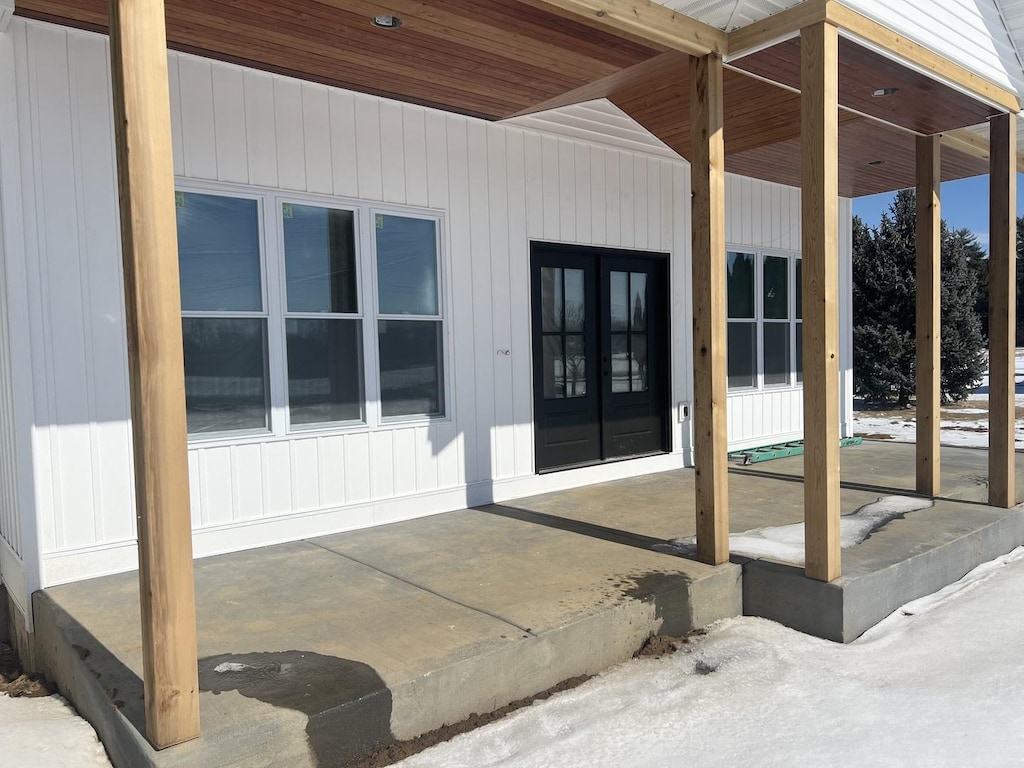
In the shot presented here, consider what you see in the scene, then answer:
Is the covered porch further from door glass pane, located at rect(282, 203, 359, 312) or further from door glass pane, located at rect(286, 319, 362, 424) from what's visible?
door glass pane, located at rect(282, 203, 359, 312)

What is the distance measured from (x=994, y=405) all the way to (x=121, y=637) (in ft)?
18.0

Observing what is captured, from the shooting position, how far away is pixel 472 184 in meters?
5.39

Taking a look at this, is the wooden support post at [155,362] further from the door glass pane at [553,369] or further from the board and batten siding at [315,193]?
the door glass pane at [553,369]

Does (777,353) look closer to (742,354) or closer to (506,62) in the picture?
(742,354)

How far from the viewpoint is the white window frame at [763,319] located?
773 centimetres

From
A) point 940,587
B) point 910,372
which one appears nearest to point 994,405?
point 940,587

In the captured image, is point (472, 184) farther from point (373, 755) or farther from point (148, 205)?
point (373, 755)

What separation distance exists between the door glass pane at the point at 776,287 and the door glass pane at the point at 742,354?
393 millimetres

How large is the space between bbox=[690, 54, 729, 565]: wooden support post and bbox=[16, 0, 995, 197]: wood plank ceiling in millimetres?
365

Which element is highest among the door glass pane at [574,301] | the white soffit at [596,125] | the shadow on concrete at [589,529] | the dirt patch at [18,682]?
the white soffit at [596,125]

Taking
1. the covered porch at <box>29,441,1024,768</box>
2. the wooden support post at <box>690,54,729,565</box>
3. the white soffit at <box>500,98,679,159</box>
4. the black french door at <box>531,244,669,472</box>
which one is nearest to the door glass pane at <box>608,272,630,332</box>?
the black french door at <box>531,244,669,472</box>

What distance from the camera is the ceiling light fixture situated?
11.9ft

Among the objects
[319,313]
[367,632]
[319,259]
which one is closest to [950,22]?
[319,259]

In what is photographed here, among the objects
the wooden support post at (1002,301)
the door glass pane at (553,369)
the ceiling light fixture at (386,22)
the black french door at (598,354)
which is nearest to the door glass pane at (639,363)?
the black french door at (598,354)
